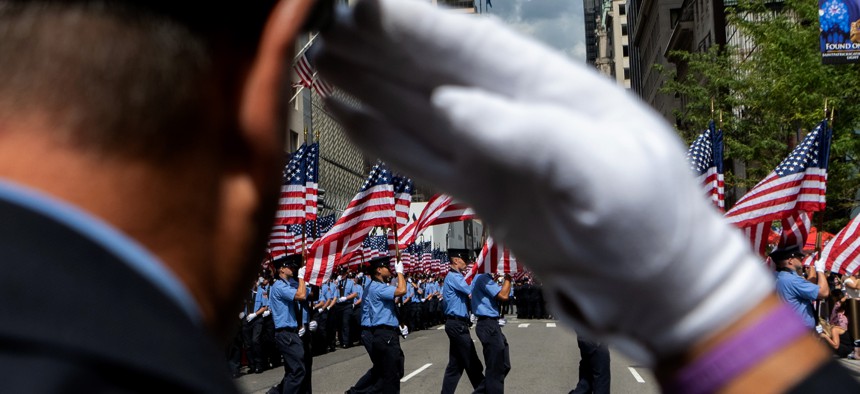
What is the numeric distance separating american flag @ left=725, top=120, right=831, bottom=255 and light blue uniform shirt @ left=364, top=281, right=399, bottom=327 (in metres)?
4.65

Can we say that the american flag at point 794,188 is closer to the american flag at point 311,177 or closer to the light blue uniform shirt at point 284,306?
the light blue uniform shirt at point 284,306

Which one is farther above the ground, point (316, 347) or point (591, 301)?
point (591, 301)

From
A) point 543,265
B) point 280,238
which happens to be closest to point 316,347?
point 280,238

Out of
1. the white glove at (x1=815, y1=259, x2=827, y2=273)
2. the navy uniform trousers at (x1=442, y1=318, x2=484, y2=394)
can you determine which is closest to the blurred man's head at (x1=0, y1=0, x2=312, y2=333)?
the navy uniform trousers at (x1=442, y1=318, x2=484, y2=394)

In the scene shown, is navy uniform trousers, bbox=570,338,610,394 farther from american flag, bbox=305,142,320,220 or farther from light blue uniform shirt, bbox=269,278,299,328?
american flag, bbox=305,142,320,220

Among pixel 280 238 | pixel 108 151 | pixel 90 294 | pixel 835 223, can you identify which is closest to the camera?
pixel 90 294

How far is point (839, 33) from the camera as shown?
61.1ft

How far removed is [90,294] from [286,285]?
563 inches

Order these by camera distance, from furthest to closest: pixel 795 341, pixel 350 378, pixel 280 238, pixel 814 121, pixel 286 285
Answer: pixel 814 121
pixel 350 378
pixel 280 238
pixel 286 285
pixel 795 341

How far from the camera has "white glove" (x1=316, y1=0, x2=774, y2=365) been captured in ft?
3.11

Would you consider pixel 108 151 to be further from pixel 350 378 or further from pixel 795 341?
pixel 350 378

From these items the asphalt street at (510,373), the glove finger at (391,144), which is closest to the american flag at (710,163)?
the asphalt street at (510,373)

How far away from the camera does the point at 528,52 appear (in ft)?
3.40

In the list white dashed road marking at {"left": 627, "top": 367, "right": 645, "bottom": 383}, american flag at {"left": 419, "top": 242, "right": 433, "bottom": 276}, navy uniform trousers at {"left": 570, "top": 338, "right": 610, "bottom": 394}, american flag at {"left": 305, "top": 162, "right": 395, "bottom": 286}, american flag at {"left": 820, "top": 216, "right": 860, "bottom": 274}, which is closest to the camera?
navy uniform trousers at {"left": 570, "top": 338, "right": 610, "bottom": 394}
